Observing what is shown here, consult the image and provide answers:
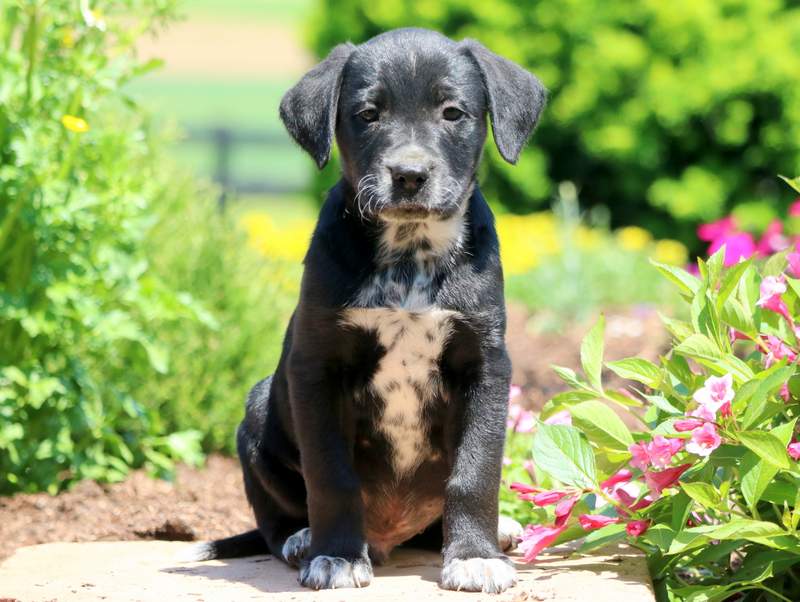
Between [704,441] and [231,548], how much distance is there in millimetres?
1755

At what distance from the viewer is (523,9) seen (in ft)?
34.6

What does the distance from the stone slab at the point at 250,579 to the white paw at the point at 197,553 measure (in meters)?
0.04

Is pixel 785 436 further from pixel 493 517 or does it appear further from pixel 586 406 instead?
pixel 493 517

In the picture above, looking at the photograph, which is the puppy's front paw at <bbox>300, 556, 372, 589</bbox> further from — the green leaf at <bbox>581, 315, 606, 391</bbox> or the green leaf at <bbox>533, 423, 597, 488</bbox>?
the green leaf at <bbox>581, 315, 606, 391</bbox>

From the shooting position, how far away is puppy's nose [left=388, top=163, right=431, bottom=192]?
3.68 meters

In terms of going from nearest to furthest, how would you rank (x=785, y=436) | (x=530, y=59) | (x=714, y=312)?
(x=785, y=436)
(x=714, y=312)
(x=530, y=59)

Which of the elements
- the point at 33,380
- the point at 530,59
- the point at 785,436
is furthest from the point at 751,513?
the point at 530,59

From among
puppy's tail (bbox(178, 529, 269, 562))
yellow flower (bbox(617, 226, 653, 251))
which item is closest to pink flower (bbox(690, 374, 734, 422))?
puppy's tail (bbox(178, 529, 269, 562))

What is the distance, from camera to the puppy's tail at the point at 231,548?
4312 millimetres

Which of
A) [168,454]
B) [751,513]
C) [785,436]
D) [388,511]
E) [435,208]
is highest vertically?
[435,208]

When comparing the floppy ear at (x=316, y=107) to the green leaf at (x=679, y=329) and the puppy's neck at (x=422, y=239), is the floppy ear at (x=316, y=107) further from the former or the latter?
the green leaf at (x=679, y=329)

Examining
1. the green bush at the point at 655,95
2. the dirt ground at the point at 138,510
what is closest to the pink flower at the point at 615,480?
the dirt ground at the point at 138,510

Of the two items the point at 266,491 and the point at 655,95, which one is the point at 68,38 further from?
the point at 655,95

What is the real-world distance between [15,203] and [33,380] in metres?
0.67
